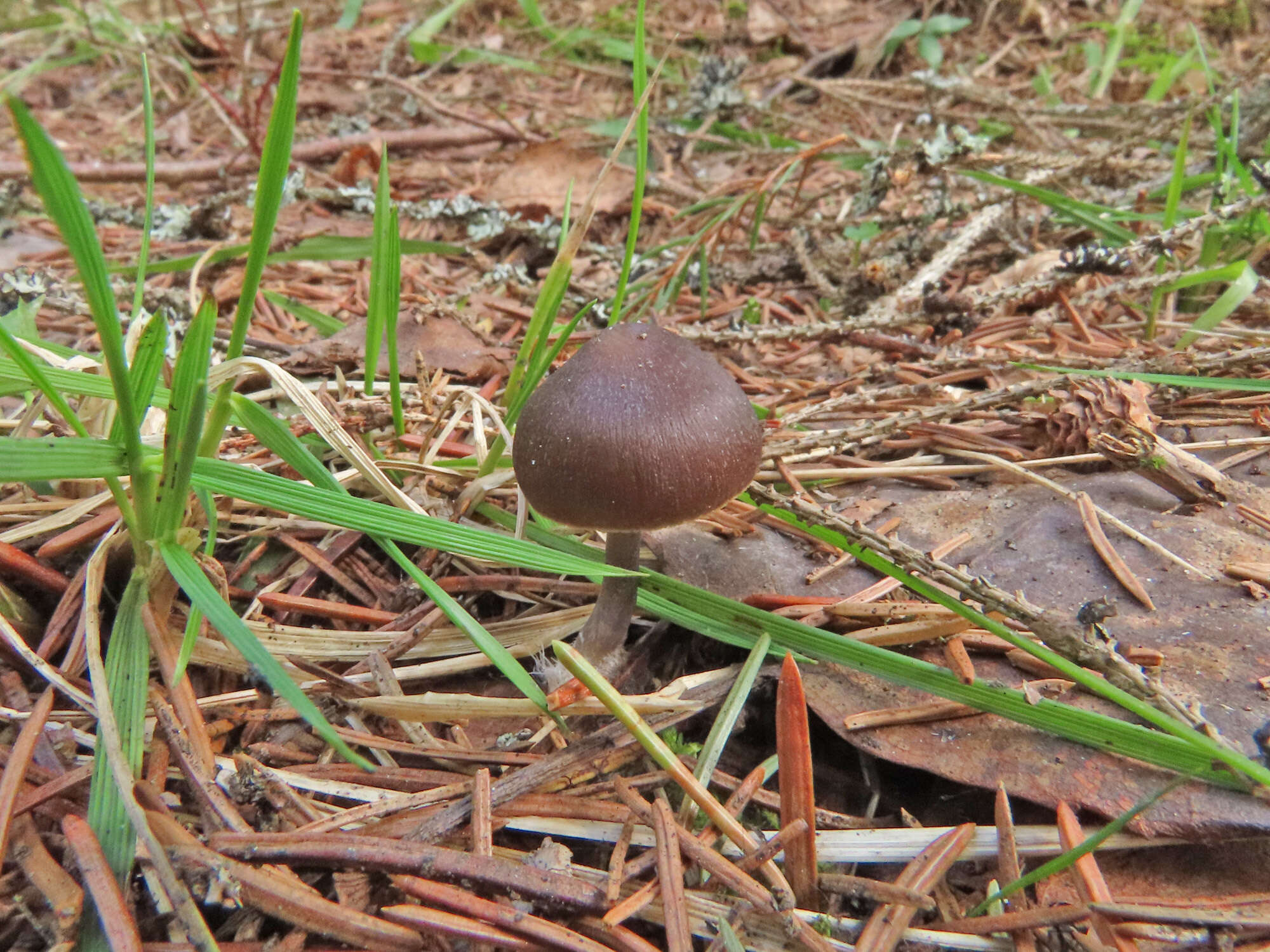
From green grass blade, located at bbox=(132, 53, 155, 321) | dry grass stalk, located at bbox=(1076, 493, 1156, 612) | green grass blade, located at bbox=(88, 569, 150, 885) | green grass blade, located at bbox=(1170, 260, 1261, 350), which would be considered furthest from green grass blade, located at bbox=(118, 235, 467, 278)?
green grass blade, located at bbox=(1170, 260, 1261, 350)

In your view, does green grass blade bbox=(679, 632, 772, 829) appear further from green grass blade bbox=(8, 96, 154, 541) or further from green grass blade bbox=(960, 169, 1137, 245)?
green grass blade bbox=(960, 169, 1137, 245)

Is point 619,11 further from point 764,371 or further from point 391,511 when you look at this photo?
point 391,511

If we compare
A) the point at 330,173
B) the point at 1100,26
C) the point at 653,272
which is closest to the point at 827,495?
the point at 653,272

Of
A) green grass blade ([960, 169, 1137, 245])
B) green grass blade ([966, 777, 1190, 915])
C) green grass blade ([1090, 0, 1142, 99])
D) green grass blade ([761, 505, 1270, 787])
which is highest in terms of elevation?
green grass blade ([1090, 0, 1142, 99])

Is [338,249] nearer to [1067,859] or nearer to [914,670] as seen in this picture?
[914,670]

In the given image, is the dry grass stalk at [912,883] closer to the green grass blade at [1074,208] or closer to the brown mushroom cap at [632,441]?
the brown mushroom cap at [632,441]

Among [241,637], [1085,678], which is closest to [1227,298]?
[1085,678]
